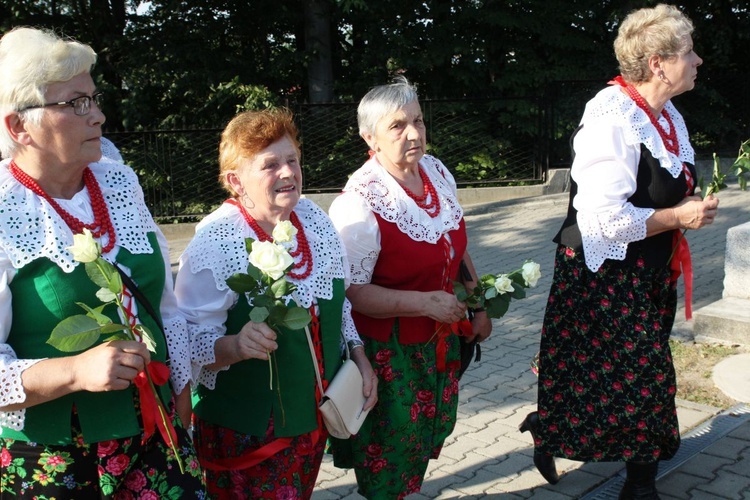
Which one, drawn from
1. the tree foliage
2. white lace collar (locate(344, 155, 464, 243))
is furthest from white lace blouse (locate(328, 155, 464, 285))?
the tree foliage

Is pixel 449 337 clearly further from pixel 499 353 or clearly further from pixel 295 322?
pixel 499 353

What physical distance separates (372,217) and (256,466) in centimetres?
95

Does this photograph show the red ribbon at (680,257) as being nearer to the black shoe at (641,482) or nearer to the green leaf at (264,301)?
the black shoe at (641,482)

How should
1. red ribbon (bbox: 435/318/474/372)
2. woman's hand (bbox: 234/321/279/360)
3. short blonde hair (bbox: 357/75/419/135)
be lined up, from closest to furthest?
woman's hand (bbox: 234/321/279/360)
short blonde hair (bbox: 357/75/419/135)
red ribbon (bbox: 435/318/474/372)

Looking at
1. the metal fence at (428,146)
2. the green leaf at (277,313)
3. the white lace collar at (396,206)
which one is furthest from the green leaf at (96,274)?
the metal fence at (428,146)

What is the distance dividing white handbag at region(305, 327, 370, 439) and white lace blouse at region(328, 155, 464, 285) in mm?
407

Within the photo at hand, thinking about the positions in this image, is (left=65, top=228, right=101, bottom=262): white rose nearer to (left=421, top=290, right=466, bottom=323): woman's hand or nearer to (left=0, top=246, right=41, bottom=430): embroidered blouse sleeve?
(left=0, top=246, right=41, bottom=430): embroidered blouse sleeve

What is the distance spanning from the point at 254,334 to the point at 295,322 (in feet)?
0.43

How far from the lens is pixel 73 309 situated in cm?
199

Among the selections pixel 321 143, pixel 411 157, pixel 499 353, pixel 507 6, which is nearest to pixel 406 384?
pixel 411 157

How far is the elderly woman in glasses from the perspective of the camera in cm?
193

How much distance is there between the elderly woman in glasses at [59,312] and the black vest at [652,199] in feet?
6.44

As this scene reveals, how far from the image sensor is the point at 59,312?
1.98 meters

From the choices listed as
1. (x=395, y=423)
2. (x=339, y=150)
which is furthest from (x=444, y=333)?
(x=339, y=150)
